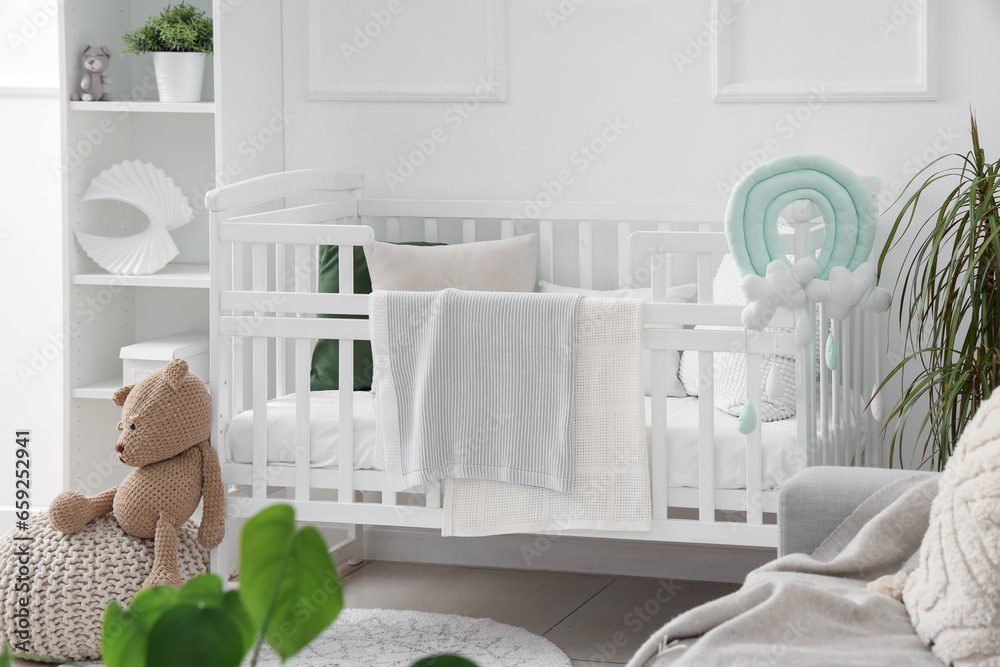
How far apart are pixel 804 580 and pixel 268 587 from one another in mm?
1085

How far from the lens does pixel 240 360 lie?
2109mm

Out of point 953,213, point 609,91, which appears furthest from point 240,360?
point 953,213

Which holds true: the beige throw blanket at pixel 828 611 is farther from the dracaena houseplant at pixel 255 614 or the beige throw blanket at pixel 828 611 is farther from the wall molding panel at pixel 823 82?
the wall molding panel at pixel 823 82

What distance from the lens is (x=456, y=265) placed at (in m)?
2.31

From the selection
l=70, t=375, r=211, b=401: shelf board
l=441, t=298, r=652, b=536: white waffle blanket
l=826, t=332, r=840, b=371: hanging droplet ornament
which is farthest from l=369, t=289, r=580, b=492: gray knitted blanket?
l=70, t=375, r=211, b=401: shelf board

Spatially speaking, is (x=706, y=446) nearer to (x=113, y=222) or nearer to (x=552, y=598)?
(x=552, y=598)

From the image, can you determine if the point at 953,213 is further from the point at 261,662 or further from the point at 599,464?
the point at 261,662

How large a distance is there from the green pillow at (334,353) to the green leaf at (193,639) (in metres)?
1.90

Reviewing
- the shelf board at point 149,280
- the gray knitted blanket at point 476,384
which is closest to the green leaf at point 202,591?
the gray knitted blanket at point 476,384

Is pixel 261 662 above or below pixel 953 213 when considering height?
below

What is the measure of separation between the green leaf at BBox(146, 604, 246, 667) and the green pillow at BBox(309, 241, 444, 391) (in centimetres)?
190

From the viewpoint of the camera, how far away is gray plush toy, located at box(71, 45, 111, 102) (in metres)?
2.45

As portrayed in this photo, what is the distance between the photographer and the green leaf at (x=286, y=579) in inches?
16.3

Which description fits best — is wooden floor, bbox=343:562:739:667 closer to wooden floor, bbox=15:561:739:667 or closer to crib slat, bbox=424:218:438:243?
wooden floor, bbox=15:561:739:667
